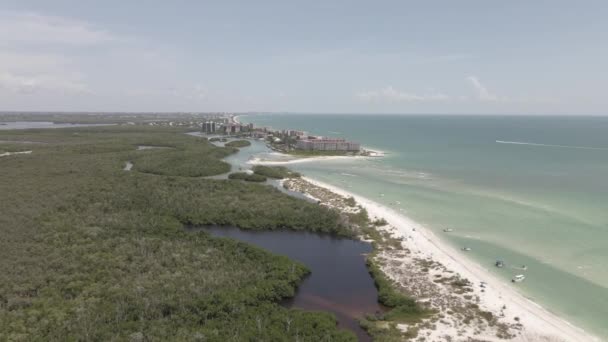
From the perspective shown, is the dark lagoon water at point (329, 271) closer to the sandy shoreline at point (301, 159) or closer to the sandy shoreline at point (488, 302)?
the sandy shoreline at point (488, 302)

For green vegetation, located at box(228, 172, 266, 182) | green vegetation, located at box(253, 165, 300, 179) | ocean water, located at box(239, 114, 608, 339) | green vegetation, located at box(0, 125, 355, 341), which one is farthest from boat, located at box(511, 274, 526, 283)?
green vegetation, located at box(253, 165, 300, 179)

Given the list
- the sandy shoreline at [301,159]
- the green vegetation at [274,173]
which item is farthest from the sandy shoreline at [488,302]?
the sandy shoreline at [301,159]

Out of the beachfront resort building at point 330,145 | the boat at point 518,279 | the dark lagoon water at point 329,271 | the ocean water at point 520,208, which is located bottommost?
the dark lagoon water at point 329,271

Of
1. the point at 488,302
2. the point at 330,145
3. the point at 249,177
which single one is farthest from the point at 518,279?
the point at 330,145

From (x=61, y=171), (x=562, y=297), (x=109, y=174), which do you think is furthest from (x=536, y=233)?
(x=61, y=171)

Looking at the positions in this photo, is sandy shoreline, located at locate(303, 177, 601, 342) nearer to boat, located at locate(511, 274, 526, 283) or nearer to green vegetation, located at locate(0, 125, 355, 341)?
boat, located at locate(511, 274, 526, 283)
